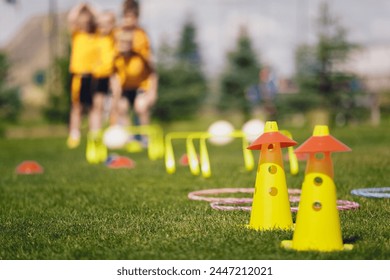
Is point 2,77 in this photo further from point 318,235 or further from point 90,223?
point 318,235

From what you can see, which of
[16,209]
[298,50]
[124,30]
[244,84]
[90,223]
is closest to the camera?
[90,223]

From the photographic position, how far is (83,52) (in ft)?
64.1

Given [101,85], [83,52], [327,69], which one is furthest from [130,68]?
[327,69]

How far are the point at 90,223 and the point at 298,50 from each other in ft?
79.2

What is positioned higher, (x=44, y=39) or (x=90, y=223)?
(x=44, y=39)

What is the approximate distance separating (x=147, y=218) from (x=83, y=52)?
43.6 ft

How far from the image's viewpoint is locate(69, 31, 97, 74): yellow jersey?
19.4 m

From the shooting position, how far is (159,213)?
285 inches

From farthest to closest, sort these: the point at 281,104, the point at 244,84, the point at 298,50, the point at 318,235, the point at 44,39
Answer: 1. the point at 44,39
2. the point at 244,84
3. the point at 281,104
4. the point at 298,50
5. the point at 318,235

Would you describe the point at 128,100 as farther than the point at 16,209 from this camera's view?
Yes

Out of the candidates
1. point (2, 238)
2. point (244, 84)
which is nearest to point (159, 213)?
point (2, 238)

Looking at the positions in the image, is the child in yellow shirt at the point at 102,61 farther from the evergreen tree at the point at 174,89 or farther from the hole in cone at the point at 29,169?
the evergreen tree at the point at 174,89

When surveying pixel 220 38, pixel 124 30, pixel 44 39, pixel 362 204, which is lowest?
pixel 362 204

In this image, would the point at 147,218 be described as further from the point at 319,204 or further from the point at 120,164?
the point at 120,164
